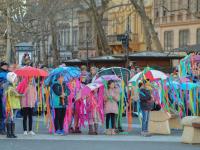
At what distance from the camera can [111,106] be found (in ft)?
55.7

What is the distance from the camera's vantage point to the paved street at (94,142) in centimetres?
1424

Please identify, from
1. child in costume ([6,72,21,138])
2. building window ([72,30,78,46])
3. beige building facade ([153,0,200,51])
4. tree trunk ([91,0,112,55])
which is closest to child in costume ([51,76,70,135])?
child in costume ([6,72,21,138])

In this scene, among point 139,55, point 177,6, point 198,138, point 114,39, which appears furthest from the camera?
point 114,39

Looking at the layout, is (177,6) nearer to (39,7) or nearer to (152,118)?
(39,7)

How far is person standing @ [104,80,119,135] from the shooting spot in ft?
55.5

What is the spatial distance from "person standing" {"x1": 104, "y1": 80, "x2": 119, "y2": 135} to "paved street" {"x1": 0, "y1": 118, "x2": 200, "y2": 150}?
298mm

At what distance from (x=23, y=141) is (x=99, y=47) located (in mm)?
33835

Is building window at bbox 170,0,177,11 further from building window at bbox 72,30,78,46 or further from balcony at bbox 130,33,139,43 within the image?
building window at bbox 72,30,78,46

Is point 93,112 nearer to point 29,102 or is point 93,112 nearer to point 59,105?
point 59,105

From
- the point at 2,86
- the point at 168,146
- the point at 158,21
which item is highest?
the point at 158,21

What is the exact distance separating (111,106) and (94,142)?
2.05m

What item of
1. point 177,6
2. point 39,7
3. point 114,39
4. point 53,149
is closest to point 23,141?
point 53,149

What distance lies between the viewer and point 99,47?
4888cm

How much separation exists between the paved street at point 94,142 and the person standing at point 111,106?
30 centimetres
